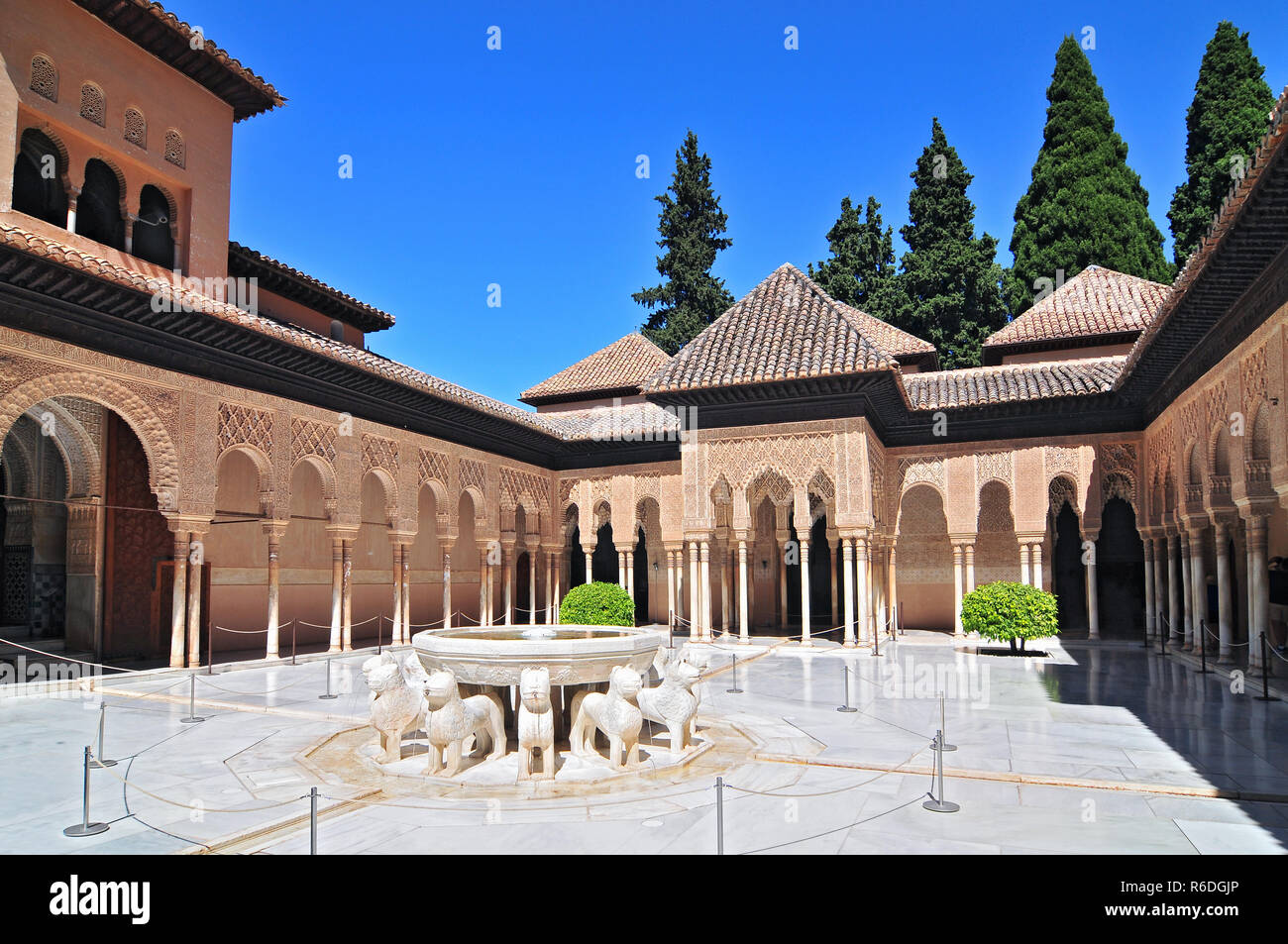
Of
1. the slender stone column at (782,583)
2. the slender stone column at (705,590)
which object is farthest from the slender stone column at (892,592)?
the slender stone column at (705,590)

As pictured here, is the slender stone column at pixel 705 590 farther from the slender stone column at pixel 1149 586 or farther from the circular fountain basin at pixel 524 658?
the circular fountain basin at pixel 524 658

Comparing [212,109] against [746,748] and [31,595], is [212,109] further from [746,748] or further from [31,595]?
[746,748]

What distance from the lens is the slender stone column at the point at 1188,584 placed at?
14.8 metres

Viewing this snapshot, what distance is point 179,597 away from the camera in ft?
42.2

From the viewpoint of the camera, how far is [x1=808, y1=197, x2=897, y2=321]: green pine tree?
33.5 metres

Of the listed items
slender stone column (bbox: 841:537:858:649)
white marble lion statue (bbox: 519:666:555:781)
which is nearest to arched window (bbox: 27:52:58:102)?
white marble lion statue (bbox: 519:666:555:781)

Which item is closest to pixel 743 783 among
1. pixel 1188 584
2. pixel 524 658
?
pixel 524 658

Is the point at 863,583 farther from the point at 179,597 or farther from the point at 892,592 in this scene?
the point at 179,597

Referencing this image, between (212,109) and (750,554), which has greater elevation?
(212,109)

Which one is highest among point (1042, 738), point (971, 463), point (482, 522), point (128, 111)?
point (128, 111)

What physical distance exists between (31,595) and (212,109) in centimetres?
900

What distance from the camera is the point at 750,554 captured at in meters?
23.4

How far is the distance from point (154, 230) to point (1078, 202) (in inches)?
1063
